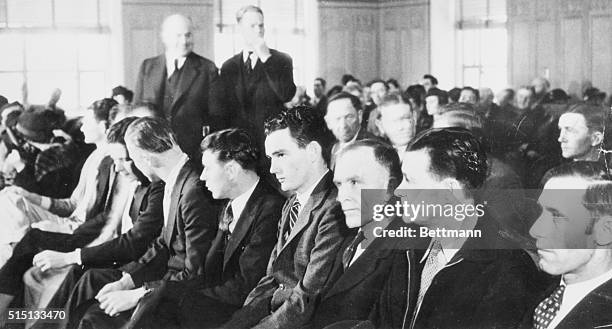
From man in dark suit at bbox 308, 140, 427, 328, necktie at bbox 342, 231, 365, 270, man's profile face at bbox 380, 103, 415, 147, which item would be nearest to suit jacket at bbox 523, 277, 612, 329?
man in dark suit at bbox 308, 140, 427, 328

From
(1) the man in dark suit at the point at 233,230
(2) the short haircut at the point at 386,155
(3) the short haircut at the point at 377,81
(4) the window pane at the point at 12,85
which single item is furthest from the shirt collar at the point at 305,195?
(4) the window pane at the point at 12,85

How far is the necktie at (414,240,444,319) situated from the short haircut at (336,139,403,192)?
0.38 meters

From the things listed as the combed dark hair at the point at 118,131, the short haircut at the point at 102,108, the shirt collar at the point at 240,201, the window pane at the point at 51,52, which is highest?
the window pane at the point at 51,52

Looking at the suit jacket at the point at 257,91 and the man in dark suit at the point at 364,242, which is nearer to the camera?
the man in dark suit at the point at 364,242

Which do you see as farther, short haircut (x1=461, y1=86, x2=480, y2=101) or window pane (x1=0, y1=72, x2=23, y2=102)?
window pane (x1=0, y1=72, x2=23, y2=102)

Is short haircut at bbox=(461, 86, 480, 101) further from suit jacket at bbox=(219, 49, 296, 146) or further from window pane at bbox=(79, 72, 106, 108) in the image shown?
window pane at bbox=(79, 72, 106, 108)

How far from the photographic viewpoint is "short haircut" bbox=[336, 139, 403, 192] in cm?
554

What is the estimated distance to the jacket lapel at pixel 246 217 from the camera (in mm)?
5707

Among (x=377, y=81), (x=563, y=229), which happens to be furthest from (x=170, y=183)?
(x=563, y=229)

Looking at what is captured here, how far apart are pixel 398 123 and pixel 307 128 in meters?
0.46

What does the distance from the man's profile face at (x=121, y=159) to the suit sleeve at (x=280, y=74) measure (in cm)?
87

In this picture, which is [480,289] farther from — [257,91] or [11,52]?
[11,52]

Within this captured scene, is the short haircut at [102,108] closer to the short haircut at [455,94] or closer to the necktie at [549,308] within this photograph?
the short haircut at [455,94]

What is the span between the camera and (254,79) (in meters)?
5.82
